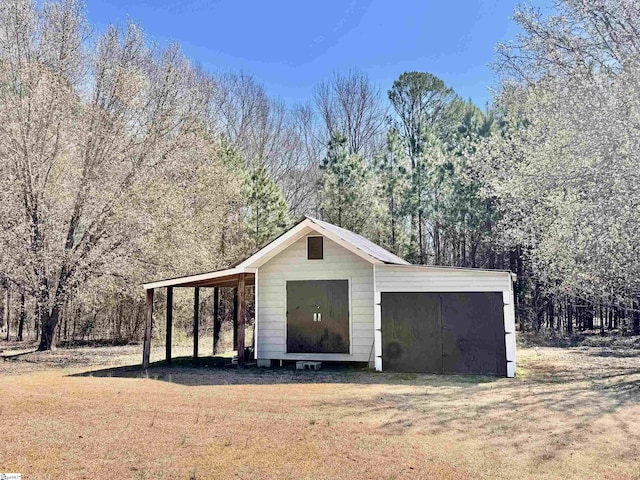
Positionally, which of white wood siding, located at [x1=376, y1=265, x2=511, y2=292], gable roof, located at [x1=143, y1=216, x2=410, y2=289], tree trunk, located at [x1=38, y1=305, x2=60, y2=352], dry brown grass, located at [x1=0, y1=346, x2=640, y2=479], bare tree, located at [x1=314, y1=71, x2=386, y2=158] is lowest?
dry brown grass, located at [x1=0, y1=346, x2=640, y2=479]

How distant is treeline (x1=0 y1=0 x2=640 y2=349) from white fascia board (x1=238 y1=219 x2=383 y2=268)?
12.4 feet

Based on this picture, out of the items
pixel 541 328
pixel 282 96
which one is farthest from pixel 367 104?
pixel 541 328

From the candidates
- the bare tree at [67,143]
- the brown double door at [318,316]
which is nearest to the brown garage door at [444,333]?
the brown double door at [318,316]

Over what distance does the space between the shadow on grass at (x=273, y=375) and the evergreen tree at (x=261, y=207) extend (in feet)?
30.7

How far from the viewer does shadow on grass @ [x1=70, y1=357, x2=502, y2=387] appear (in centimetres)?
869

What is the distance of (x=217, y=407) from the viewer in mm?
Result: 6191

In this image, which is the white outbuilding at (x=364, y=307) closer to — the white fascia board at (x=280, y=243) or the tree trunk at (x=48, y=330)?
the white fascia board at (x=280, y=243)

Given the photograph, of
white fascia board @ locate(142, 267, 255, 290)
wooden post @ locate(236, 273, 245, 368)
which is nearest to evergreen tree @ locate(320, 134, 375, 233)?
white fascia board @ locate(142, 267, 255, 290)

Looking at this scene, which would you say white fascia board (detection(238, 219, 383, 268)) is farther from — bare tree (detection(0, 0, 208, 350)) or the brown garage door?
bare tree (detection(0, 0, 208, 350))

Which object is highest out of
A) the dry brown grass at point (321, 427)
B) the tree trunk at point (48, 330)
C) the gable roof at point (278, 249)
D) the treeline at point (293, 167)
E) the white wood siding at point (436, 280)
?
the treeline at point (293, 167)

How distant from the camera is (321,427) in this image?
5.25 meters

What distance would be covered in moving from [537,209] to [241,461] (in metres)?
10.5

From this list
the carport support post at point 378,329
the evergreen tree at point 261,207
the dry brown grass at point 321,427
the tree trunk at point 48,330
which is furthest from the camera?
the evergreen tree at point 261,207

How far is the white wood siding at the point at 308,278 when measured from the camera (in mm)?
10602
